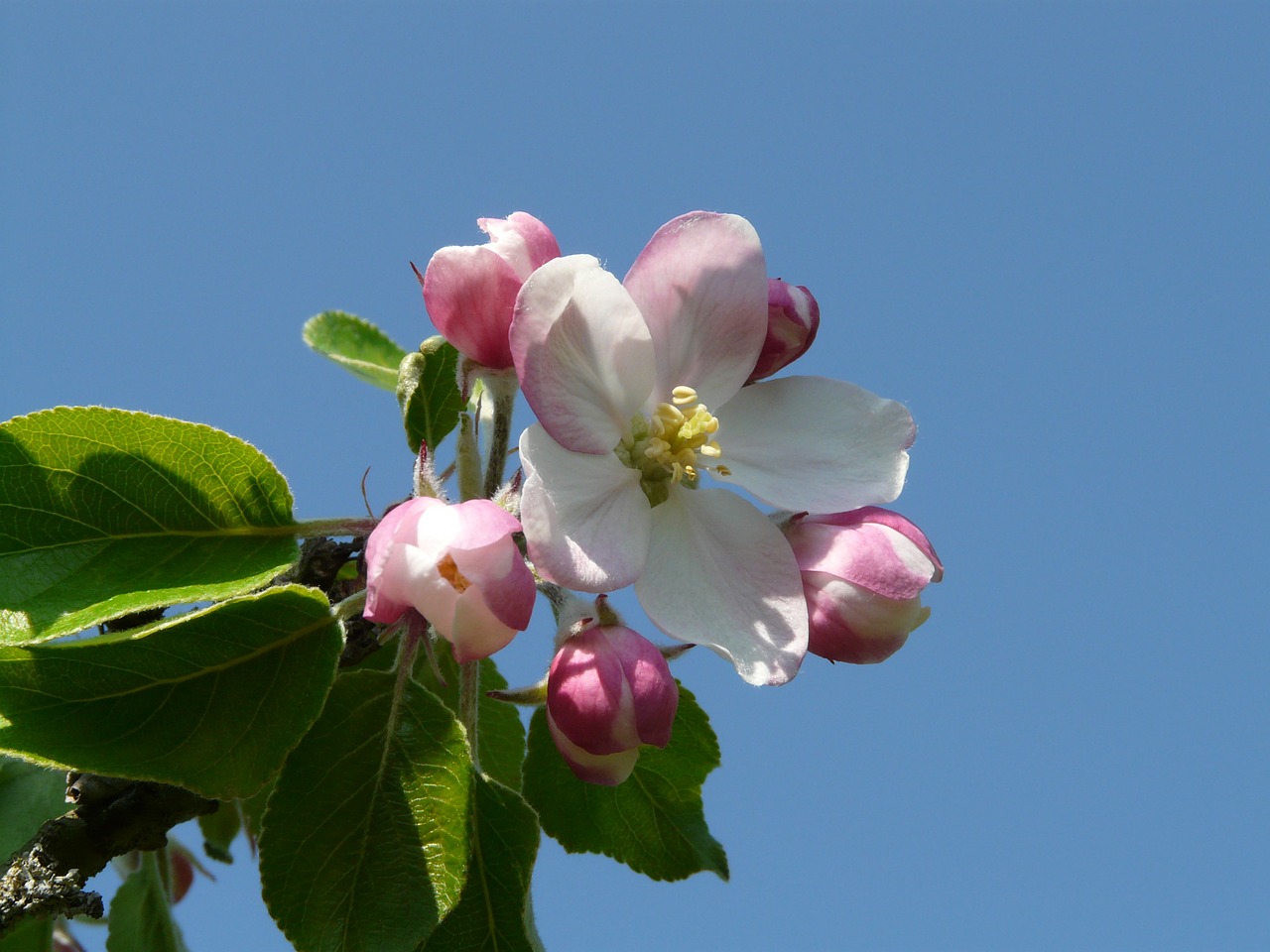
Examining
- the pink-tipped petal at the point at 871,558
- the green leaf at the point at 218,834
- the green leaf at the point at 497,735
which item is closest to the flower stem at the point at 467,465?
the pink-tipped petal at the point at 871,558

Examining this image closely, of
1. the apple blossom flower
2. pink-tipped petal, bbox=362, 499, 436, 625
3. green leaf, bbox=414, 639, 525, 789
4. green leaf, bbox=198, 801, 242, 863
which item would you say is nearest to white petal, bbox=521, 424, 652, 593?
the apple blossom flower

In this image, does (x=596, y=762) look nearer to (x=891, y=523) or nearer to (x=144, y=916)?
(x=891, y=523)

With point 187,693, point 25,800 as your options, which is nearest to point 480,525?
point 187,693

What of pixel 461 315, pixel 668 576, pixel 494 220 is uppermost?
pixel 494 220

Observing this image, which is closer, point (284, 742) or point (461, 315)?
point (284, 742)

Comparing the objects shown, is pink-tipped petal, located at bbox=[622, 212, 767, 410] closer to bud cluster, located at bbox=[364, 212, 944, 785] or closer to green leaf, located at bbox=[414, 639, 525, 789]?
bud cluster, located at bbox=[364, 212, 944, 785]

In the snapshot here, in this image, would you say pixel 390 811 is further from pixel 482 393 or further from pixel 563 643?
pixel 482 393

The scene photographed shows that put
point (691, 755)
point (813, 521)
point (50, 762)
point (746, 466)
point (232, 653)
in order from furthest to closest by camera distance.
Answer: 1. point (691, 755)
2. point (746, 466)
3. point (813, 521)
4. point (232, 653)
5. point (50, 762)

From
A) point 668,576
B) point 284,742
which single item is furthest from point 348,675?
point 668,576
